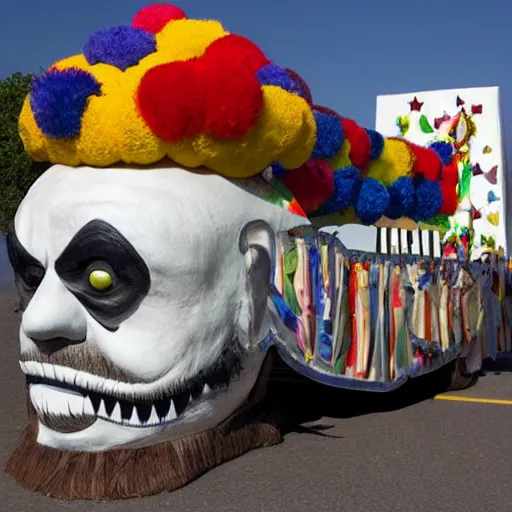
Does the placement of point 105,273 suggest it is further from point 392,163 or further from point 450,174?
point 450,174

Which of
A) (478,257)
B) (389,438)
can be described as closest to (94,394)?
(389,438)

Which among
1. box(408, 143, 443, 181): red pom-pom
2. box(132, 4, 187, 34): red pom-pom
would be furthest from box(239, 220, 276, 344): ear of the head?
box(408, 143, 443, 181): red pom-pom

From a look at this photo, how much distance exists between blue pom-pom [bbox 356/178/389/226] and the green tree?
7.86m

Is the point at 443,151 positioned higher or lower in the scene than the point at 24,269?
higher

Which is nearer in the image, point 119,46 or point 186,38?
point 119,46

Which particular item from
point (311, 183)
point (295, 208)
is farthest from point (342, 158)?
point (295, 208)

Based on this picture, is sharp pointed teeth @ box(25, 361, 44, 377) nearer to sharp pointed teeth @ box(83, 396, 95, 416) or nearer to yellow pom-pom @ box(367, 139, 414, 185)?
sharp pointed teeth @ box(83, 396, 95, 416)

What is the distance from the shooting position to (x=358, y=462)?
4.86m

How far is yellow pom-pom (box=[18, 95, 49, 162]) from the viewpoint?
15.0 feet

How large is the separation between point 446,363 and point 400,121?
10.4ft

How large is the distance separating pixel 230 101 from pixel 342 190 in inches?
60.6

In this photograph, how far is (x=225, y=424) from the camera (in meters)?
4.73

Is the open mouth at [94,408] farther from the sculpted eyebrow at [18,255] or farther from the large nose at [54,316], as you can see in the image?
A: the sculpted eyebrow at [18,255]

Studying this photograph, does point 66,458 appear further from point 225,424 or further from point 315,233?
point 315,233
